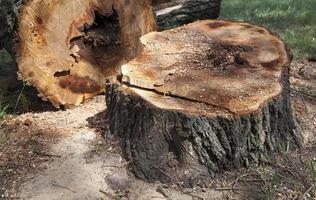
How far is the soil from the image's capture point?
10.1ft

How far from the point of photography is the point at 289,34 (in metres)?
6.10

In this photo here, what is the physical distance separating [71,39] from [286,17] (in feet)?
12.8

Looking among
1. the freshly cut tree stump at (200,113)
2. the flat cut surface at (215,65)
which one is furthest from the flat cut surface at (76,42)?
the freshly cut tree stump at (200,113)

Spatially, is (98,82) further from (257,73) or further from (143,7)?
(257,73)

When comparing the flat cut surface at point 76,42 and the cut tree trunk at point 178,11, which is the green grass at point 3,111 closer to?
the flat cut surface at point 76,42

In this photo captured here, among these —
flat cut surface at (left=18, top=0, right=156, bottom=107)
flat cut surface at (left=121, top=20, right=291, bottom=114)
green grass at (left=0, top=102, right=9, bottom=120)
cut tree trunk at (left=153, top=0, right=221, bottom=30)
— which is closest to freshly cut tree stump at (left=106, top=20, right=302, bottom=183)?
flat cut surface at (left=121, top=20, right=291, bottom=114)

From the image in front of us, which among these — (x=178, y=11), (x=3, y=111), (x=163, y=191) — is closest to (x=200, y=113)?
(x=163, y=191)

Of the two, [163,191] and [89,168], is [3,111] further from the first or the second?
[163,191]

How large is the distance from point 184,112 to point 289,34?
3.57 metres

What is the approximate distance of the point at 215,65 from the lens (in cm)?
354

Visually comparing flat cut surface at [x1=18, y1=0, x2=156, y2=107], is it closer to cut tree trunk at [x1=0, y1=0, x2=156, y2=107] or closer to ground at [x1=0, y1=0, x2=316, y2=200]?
cut tree trunk at [x1=0, y1=0, x2=156, y2=107]

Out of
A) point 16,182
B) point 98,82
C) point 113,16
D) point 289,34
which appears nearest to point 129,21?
point 113,16

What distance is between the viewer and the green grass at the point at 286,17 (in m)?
5.74

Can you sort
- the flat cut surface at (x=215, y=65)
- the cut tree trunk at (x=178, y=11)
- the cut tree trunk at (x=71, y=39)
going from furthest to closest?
the cut tree trunk at (x=178, y=11) → the cut tree trunk at (x=71, y=39) → the flat cut surface at (x=215, y=65)
